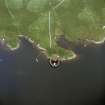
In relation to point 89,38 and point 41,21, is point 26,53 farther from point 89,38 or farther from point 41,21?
point 89,38

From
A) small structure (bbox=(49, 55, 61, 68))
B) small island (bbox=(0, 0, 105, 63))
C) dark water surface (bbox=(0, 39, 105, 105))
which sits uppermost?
small island (bbox=(0, 0, 105, 63))

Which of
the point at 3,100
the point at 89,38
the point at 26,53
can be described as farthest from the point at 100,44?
the point at 3,100

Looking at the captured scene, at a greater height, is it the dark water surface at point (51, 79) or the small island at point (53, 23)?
the small island at point (53, 23)

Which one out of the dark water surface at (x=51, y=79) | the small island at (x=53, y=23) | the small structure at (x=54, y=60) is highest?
the small island at (x=53, y=23)

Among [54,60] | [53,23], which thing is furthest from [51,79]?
[53,23]

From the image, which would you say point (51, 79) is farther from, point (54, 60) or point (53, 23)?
point (53, 23)

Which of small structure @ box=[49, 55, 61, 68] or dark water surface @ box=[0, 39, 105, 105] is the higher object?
small structure @ box=[49, 55, 61, 68]
